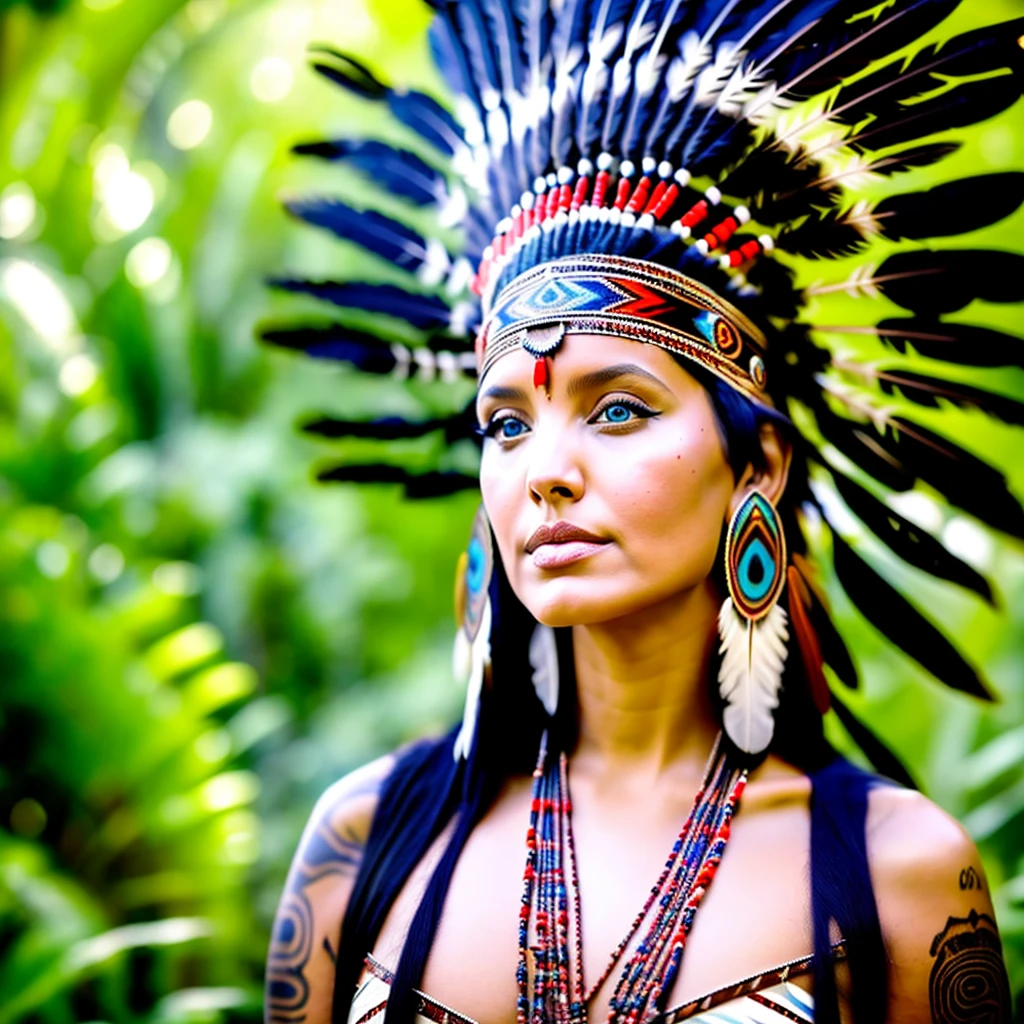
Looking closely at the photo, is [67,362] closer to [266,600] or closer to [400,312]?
[266,600]

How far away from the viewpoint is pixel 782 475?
2012 millimetres

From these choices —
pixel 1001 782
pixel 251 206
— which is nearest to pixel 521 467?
pixel 1001 782

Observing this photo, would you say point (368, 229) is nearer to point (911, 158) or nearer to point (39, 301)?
point (911, 158)

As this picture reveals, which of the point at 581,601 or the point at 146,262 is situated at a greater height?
the point at 146,262

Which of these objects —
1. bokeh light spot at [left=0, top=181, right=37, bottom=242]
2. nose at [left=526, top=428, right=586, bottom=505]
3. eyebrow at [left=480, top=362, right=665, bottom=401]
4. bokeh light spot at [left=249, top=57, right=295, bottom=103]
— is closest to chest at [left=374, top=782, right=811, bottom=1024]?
nose at [left=526, top=428, right=586, bottom=505]

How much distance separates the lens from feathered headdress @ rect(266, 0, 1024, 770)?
188cm

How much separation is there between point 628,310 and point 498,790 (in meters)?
0.86

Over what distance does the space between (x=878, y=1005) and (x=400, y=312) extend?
58.7 inches

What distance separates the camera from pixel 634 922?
6.06 ft

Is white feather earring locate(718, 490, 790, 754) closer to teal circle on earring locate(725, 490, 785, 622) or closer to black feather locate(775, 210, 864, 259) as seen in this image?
teal circle on earring locate(725, 490, 785, 622)

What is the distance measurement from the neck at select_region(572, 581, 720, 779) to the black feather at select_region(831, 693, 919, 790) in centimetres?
31

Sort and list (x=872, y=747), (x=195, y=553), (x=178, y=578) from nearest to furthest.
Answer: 1. (x=872, y=747)
2. (x=178, y=578)
3. (x=195, y=553)

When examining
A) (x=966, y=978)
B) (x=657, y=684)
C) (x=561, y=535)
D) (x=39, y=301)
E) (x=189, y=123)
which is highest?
(x=189, y=123)

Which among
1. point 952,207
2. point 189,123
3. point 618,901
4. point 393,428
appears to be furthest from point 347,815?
point 189,123
